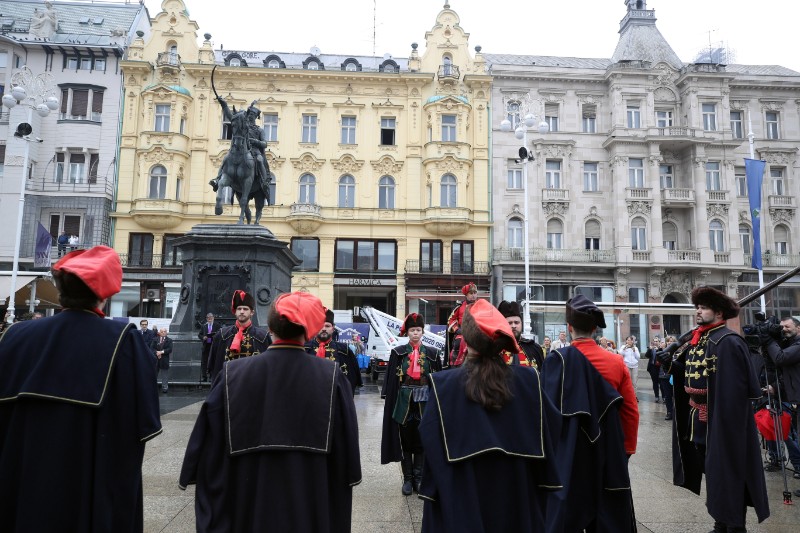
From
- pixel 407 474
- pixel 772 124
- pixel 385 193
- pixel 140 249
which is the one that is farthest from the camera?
pixel 772 124

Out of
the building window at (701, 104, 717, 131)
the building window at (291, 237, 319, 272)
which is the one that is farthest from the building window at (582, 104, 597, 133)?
the building window at (291, 237, 319, 272)

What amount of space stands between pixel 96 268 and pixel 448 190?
107ft

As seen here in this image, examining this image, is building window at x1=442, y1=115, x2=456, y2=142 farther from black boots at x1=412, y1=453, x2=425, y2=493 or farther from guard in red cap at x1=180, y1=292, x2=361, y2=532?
guard in red cap at x1=180, y1=292, x2=361, y2=532

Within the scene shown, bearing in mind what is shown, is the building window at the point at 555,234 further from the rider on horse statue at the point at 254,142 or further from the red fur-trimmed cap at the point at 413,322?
the red fur-trimmed cap at the point at 413,322

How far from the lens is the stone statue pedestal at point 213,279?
12820 millimetres

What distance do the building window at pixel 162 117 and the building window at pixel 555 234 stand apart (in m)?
24.3

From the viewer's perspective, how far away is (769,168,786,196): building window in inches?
1448

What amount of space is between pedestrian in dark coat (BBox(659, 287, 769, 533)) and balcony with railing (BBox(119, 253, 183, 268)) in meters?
31.6

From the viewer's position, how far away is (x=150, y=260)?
110 ft

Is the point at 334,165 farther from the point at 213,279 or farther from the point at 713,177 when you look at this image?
the point at 713,177

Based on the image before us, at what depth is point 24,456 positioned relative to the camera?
3014mm

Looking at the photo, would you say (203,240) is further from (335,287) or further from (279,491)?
(335,287)

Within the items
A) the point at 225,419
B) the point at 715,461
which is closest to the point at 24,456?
the point at 225,419

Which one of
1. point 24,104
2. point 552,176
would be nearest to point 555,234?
point 552,176
